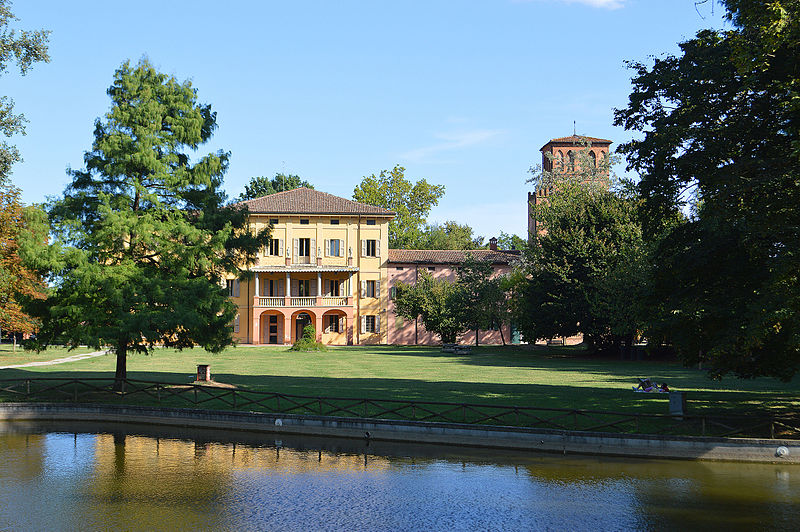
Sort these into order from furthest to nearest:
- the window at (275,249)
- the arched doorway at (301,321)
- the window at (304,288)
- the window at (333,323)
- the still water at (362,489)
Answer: the arched doorway at (301,321)
the window at (304,288)
the window at (333,323)
the window at (275,249)
the still water at (362,489)

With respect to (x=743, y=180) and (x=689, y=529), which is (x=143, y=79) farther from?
(x=689, y=529)

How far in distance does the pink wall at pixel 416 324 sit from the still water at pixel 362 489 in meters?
49.1

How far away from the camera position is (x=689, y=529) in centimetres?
1096

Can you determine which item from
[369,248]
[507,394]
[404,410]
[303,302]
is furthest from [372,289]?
[404,410]

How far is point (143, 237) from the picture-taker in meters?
23.1

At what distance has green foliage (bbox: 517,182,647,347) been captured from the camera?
4444 cm

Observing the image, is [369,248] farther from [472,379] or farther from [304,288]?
[472,379]

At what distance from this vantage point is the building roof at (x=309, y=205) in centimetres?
6506

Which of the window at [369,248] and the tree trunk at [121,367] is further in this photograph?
the window at [369,248]

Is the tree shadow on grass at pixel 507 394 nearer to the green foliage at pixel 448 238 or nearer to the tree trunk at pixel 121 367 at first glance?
the tree trunk at pixel 121 367

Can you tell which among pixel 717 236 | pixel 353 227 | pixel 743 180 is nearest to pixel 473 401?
pixel 717 236

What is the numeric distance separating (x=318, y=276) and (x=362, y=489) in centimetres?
5130

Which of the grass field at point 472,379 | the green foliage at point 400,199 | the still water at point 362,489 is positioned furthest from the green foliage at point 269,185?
the still water at point 362,489

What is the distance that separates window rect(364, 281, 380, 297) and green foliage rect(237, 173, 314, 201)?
27.5m
